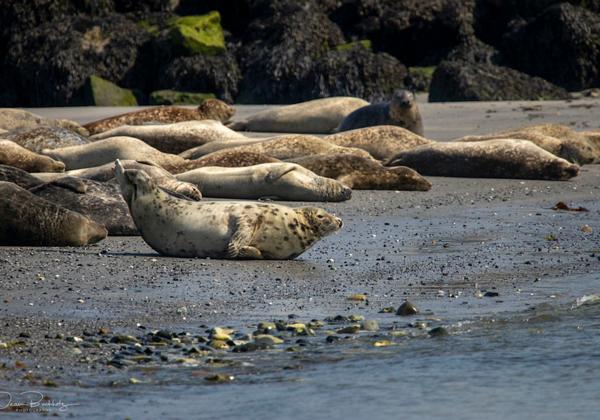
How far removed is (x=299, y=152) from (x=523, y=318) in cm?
607

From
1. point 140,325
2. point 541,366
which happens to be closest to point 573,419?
point 541,366

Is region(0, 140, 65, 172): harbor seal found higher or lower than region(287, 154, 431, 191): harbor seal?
higher

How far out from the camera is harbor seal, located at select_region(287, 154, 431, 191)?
391 inches

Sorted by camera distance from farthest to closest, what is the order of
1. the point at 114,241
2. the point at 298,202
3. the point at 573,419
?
the point at 298,202, the point at 114,241, the point at 573,419

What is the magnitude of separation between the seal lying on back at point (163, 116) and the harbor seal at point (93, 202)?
6.08m

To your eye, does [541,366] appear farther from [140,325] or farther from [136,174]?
[136,174]

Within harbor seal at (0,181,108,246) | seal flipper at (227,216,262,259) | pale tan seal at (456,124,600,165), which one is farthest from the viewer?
pale tan seal at (456,124,600,165)

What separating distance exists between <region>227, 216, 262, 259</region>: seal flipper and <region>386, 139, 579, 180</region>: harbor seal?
15.5 ft

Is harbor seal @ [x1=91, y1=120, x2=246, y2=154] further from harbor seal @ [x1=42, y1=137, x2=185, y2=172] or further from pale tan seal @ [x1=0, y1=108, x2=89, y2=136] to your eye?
pale tan seal @ [x1=0, y1=108, x2=89, y2=136]

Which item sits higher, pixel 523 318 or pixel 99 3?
pixel 99 3

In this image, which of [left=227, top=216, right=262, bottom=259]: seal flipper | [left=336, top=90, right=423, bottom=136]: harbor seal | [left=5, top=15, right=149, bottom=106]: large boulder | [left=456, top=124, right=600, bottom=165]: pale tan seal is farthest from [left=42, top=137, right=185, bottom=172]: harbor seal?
[left=5, top=15, right=149, bottom=106]: large boulder

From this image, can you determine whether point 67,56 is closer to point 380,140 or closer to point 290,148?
point 380,140

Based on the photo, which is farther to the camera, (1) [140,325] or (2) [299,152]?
(2) [299,152]

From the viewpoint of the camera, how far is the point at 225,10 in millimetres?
22750
